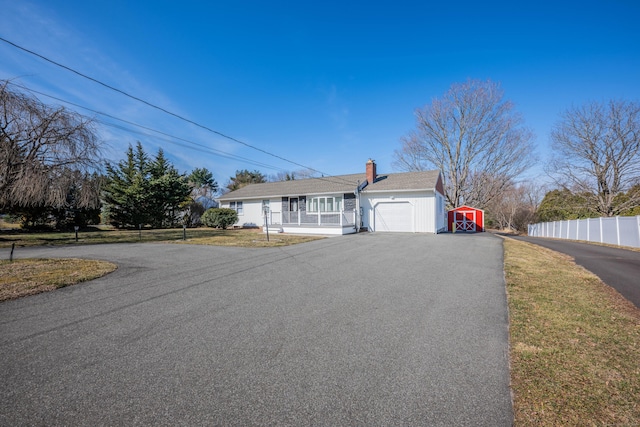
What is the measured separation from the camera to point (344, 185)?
2011 cm

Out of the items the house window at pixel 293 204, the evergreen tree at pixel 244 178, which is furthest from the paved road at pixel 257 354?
the evergreen tree at pixel 244 178

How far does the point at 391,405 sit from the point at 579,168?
3379 centimetres

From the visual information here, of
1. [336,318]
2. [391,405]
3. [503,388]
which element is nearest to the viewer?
[391,405]

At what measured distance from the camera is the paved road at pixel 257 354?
2.10 m

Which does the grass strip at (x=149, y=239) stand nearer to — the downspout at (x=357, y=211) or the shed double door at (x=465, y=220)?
the downspout at (x=357, y=211)

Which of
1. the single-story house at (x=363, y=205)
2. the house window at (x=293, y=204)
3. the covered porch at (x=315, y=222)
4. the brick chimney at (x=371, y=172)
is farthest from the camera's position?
the house window at (x=293, y=204)

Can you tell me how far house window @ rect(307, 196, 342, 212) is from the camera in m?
19.9

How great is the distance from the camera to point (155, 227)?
25.4 metres

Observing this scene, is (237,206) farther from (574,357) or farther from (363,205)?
(574,357)

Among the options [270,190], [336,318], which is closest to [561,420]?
[336,318]

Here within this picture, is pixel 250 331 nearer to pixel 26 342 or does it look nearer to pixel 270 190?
pixel 26 342

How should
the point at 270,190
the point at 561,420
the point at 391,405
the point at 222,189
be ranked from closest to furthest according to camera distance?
the point at 561,420
the point at 391,405
the point at 270,190
the point at 222,189

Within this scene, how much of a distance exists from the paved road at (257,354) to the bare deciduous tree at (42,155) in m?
10.5

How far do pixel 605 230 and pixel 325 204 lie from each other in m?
17.4
